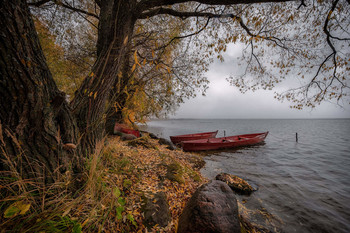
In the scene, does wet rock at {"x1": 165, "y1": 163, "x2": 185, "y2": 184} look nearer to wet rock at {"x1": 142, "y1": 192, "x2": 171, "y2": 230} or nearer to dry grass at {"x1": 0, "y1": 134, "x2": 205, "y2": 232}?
dry grass at {"x1": 0, "y1": 134, "x2": 205, "y2": 232}

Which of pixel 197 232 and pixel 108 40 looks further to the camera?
pixel 108 40

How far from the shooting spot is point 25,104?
165 centimetres

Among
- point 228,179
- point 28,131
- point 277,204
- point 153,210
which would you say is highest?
point 28,131

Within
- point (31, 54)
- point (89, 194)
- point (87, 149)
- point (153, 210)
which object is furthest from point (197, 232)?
point (31, 54)

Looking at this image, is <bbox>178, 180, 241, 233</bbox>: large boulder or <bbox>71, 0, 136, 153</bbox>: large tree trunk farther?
<bbox>71, 0, 136, 153</bbox>: large tree trunk

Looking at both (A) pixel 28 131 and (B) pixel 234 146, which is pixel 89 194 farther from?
(B) pixel 234 146

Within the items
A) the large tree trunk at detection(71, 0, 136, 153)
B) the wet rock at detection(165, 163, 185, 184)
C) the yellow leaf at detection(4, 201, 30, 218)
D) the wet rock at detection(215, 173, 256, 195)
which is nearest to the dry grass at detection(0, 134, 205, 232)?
the yellow leaf at detection(4, 201, 30, 218)

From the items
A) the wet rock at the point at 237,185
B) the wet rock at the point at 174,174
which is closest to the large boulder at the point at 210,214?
the wet rock at the point at 174,174

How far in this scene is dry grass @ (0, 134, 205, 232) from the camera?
1419mm

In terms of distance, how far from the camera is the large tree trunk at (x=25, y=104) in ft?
4.94

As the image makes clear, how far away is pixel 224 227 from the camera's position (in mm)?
2338

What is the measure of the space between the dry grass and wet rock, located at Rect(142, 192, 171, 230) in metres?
0.09

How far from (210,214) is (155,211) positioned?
102 centimetres

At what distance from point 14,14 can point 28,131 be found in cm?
140
